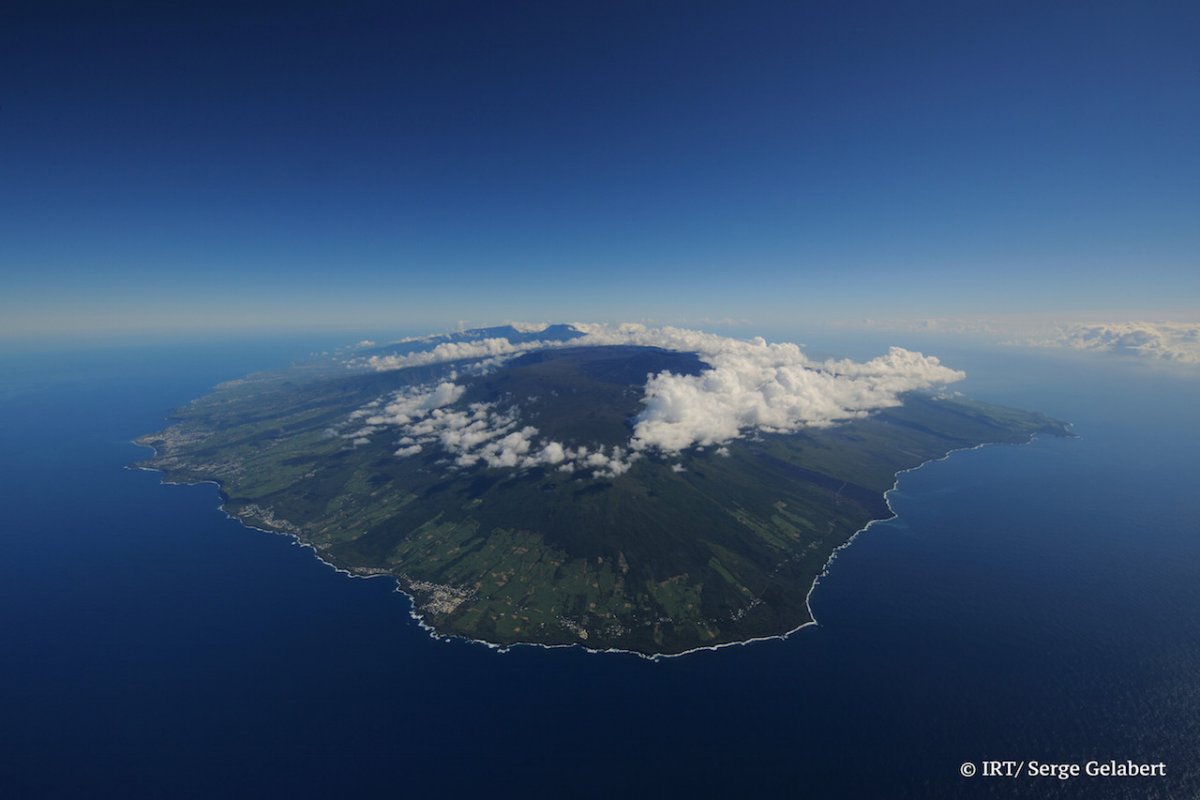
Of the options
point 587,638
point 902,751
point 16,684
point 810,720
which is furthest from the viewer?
point 587,638

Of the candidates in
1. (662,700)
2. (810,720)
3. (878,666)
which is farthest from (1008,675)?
(662,700)

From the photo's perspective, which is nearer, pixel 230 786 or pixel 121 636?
pixel 230 786

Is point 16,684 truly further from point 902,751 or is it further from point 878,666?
point 878,666

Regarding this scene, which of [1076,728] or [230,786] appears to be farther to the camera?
[1076,728]

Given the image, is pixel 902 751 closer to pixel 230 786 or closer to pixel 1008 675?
pixel 1008 675

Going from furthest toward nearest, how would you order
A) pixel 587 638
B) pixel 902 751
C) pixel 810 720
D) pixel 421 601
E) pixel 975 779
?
pixel 421 601, pixel 587 638, pixel 810 720, pixel 902 751, pixel 975 779

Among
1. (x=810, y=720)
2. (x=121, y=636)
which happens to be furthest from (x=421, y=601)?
(x=810, y=720)

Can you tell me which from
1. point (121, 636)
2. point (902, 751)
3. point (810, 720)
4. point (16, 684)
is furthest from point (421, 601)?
point (902, 751)

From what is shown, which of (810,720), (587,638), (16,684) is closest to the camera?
(810,720)

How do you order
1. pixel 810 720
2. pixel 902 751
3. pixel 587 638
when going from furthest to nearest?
pixel 587 638, pixel 810 720, pixel 902 751
